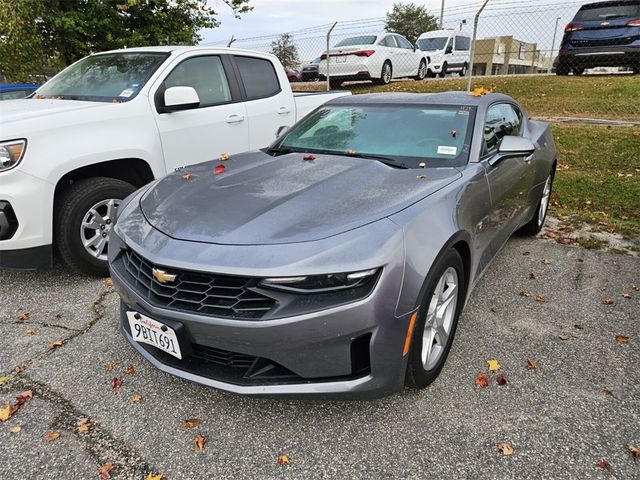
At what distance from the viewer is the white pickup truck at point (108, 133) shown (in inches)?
131

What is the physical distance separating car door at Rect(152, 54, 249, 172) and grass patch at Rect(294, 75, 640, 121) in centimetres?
719

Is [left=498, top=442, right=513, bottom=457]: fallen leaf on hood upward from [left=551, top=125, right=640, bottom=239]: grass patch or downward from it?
upward

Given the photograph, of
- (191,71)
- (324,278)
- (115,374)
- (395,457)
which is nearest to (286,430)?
(395,457)

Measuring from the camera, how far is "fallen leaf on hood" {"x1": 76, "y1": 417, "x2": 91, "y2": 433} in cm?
228

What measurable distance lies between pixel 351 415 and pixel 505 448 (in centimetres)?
71

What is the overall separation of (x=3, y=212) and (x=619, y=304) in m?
4.34

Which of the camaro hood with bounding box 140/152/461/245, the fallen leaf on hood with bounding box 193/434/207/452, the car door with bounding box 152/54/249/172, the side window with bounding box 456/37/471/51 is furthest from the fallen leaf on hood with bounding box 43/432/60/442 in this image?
the side window with bounding box 456/37/471/51

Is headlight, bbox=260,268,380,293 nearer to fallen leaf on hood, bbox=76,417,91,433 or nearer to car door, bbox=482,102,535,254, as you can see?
fallen leaf on hood, bbox=76,417,91,433

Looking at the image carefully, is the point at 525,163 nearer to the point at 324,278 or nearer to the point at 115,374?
the point at 324,278

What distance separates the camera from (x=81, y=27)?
8789 mm

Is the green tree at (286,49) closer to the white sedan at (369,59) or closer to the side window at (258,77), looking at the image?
the white sedan at (369,59)

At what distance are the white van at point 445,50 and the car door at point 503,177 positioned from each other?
14.7 m

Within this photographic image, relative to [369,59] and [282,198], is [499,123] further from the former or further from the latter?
[369,59]

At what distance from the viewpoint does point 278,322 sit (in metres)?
1.95
